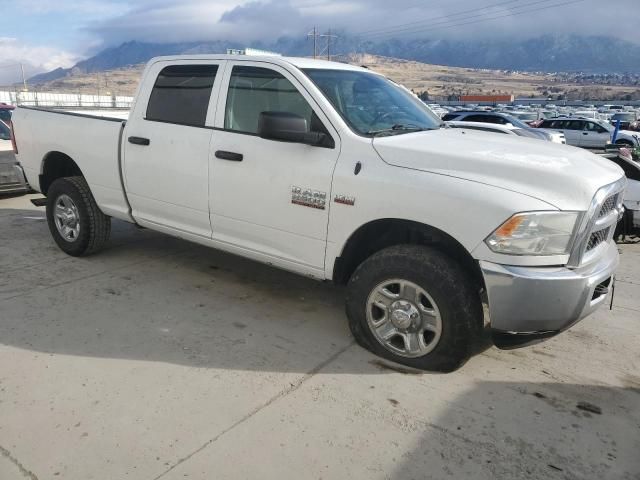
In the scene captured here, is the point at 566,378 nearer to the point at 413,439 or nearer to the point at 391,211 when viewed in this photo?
the point at 413,439

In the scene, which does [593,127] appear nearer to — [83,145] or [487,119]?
[487,119]

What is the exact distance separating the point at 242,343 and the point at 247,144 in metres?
1.45

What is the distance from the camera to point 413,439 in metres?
2.81

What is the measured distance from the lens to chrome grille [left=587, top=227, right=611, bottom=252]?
3.21 m

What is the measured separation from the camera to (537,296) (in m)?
2.91

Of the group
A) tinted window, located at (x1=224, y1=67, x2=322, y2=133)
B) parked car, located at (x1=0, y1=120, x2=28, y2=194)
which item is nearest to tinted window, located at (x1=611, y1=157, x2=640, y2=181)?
tinted window, located at (x1=224, y1=67, x2=322, y2=133)

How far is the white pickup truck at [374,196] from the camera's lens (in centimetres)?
295

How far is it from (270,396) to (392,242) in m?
1.32

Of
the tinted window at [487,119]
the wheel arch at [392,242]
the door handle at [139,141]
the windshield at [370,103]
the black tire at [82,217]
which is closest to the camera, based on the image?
the wheel arch at [392,242]

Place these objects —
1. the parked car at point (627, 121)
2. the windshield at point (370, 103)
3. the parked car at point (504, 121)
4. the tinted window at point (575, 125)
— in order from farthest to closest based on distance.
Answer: the parked car at point (627, 121) → the tinted window at point (575, 125) → the parked car at point (504, 121) → the windshield at point (370, 103)

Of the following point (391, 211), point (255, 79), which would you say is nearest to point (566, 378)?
point (391, 211)

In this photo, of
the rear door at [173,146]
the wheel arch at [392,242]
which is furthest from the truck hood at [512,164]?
the rear door at [173,146]

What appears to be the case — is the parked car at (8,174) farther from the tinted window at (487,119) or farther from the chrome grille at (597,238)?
the tinted window at (487,119)

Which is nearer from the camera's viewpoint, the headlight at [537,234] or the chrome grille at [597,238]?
the headlight at [537,234]
